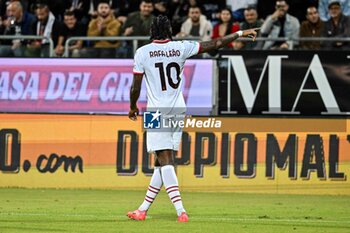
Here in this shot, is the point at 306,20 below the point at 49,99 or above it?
above

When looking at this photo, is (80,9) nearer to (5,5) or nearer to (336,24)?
(5,5)

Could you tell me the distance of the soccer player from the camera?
41.5 feet

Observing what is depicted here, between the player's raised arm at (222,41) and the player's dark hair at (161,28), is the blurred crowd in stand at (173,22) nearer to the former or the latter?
the player's raised arm at (222,41)

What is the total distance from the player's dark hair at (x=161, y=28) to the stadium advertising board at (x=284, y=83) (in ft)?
20.9

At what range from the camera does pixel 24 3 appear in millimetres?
23172

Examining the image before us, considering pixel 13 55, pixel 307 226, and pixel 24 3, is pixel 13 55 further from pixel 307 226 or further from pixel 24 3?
pixel 307 226

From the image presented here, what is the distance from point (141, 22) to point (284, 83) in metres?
3.50

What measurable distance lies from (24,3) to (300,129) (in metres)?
8.26

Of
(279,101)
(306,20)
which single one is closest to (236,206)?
(279,101)

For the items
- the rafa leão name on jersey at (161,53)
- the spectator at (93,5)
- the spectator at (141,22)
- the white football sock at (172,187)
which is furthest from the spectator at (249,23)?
the white football sock at (172,187)

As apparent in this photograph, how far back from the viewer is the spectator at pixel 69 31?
20.5 m

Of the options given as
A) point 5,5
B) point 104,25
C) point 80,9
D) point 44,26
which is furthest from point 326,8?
point 5,5

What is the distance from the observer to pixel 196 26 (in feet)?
67.6

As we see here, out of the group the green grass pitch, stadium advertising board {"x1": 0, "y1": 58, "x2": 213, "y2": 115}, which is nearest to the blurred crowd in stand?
stadium advertising board {"x1": 0, "y1": 58, "x2": 213, "y2": 115}
